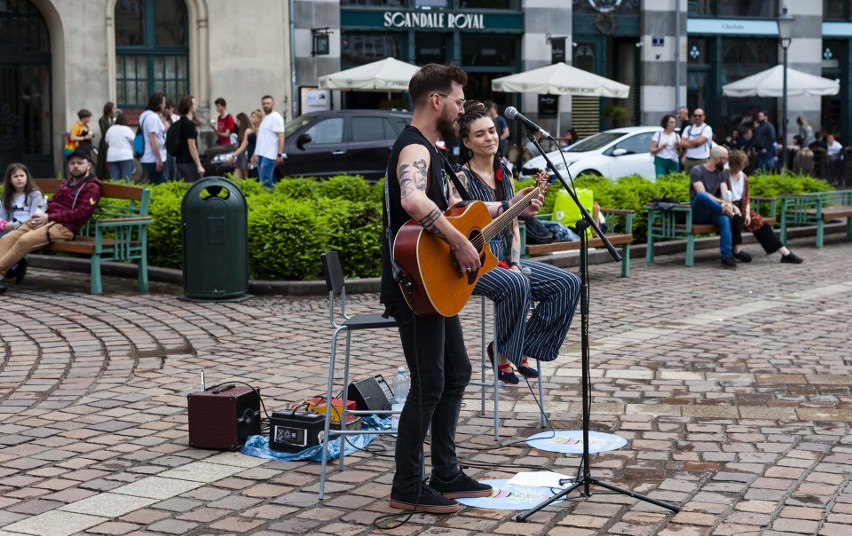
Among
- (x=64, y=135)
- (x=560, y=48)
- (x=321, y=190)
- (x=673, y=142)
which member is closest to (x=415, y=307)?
(x=321, y=190)

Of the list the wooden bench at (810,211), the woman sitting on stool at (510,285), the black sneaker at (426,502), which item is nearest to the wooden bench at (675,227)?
the wooden bench at (810,211)

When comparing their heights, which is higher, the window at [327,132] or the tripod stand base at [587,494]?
the window at [327,132]

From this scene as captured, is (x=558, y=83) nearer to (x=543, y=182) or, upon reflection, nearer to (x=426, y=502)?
(x=543, y=182)

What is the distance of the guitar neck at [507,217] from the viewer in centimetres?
582

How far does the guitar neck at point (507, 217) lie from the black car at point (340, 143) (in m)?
14.5

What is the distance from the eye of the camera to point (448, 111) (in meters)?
5.59

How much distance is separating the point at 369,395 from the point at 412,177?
1.84 metres

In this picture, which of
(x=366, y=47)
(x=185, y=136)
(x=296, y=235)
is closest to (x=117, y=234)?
(x=296, y=235)

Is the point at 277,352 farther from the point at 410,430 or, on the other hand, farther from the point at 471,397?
the point at 410,430

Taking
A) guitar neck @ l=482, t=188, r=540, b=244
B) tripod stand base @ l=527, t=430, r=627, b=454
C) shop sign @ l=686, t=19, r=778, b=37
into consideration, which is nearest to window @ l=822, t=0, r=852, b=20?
shop sign @ l=686, t=19, r=778, b=37

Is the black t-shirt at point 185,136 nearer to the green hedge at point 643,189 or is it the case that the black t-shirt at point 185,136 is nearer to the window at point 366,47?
the green hedge at point 643,189

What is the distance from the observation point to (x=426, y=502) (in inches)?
220

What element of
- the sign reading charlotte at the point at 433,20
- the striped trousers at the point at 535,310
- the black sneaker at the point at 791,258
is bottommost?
the black sneaker at the point at 791,258

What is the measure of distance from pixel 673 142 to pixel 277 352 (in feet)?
38.6
